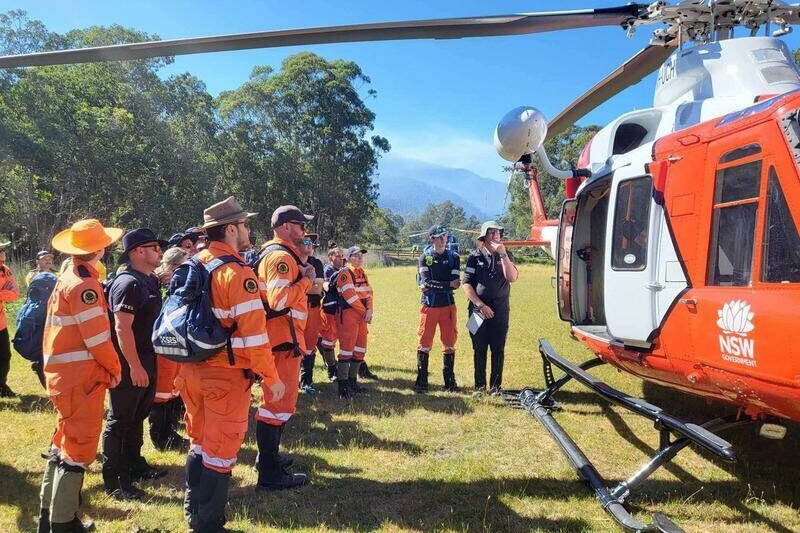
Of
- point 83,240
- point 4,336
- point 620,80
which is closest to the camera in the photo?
point 83,240

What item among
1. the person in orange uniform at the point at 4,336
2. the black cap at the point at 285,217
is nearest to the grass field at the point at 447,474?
the person in orange uniform at the point at 4,336

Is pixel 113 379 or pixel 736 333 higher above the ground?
pixel 736 333

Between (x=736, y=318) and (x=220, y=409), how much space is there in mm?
3245

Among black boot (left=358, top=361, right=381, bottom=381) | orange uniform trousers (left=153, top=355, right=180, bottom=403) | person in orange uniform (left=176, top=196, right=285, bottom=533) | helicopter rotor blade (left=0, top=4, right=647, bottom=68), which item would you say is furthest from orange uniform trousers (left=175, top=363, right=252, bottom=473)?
black boot (left=358, top=361, right=381, bottom=381)

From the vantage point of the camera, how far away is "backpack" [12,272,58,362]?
5484mm

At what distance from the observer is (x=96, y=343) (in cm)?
337

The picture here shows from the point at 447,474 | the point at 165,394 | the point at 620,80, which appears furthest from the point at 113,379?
the point at 620,80

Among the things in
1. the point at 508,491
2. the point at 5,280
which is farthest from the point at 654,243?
the point at 5,280

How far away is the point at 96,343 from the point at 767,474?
18.0 feet

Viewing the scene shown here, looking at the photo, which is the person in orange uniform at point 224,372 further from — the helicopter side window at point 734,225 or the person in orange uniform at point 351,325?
the person in orange uniform at point 351,325

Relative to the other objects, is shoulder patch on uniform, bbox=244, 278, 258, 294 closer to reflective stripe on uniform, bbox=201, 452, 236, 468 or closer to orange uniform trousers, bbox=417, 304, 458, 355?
reflective stripe on uniform, bbox=201, 452, 236, 468

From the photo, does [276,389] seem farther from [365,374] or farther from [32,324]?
[365,374]

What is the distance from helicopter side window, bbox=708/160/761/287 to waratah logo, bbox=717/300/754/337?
7.2 inches

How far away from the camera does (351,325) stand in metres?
7.03
